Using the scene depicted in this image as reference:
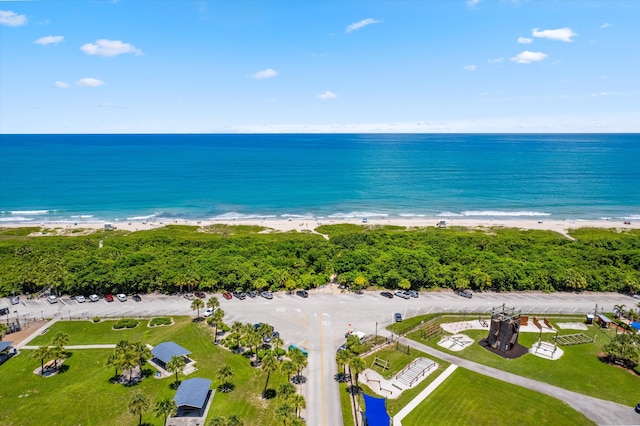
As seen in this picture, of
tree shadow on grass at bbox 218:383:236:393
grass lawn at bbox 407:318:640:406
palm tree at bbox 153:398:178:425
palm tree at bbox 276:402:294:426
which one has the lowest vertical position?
tree shadow on grass at bbox 218:383:236:393

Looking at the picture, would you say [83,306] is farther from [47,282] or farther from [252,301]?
[252,301]

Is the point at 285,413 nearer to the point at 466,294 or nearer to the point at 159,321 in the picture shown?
→ the point at 159,321

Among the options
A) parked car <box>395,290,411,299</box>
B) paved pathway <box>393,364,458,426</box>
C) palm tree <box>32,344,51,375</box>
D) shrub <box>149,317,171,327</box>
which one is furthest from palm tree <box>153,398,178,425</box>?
parked car <box>395,290,411,299</box>

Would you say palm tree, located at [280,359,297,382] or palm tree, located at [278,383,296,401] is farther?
palm tree, located at [280,359,297,382]

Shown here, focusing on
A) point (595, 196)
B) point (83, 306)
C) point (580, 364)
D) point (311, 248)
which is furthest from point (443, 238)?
point (595, 196)

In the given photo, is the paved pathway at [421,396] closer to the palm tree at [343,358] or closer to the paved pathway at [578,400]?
the paved pathway at [578,400]

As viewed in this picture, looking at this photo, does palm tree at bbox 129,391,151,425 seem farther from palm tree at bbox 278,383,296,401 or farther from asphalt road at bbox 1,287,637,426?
asphalt road at bbox 1,287,637,426
